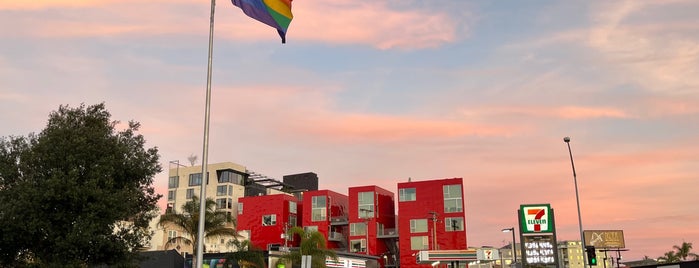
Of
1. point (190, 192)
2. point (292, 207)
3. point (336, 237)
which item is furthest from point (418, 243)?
point (190, 192)

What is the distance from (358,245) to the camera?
95.8 metres

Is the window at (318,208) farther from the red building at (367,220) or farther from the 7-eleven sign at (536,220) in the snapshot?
the 7-eleven sign at (536,220)

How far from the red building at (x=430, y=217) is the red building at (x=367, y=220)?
16.4 ft

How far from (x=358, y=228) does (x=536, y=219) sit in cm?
6377

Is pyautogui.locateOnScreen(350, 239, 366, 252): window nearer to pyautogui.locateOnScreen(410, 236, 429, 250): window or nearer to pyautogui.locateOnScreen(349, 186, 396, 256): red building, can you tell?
pyautogui.locateOnScreen(349, 186, 396, 256): red building

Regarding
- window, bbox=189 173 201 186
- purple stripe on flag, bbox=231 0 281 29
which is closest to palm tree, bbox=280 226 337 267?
purple stripe on flag, bbox=231 0 281 29

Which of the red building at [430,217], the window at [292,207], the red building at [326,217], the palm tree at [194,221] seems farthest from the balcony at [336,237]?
the palm tree at [194,221]

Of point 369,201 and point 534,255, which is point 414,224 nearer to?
point 369,201

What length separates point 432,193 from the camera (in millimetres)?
91312

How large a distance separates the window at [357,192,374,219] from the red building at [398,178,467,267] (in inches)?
209

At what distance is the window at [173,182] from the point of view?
124m

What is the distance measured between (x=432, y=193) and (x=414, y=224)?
5422mm

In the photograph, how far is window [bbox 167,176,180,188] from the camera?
124 metres

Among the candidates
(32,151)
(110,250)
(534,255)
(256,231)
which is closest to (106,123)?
(32,151)
